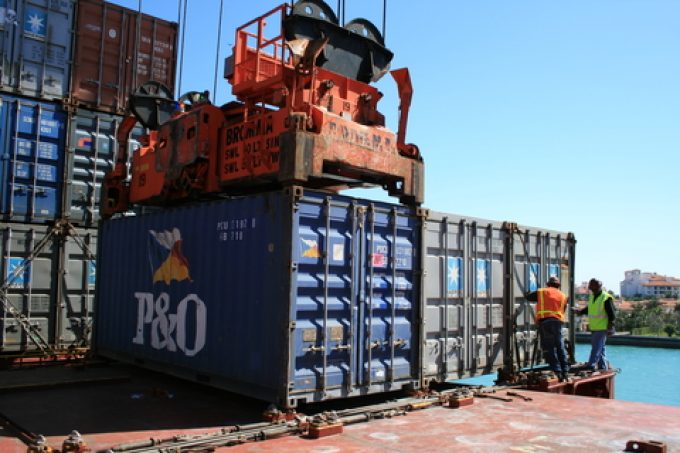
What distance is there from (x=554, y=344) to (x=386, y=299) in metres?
3.32

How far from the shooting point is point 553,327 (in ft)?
30.2

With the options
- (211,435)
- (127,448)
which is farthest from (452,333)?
(127,448)

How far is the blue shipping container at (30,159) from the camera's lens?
425 inches

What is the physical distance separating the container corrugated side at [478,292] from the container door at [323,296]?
4.62ft

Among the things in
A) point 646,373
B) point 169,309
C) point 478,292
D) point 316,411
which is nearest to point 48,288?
point 169,309

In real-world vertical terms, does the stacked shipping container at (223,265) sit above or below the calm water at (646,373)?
above

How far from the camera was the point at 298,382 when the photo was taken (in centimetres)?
644

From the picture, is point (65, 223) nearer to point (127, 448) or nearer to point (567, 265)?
point (127, 448)

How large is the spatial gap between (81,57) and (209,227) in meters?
6.32

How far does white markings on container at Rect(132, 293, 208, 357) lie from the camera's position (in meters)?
7.64

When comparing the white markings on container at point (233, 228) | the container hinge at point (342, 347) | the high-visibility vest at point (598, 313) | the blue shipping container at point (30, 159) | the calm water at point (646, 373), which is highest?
the blue shipping container at point (30, 159)

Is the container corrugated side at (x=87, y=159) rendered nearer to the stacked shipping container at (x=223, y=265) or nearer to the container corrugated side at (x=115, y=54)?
the stacked shipping container at (x=223, y=265)

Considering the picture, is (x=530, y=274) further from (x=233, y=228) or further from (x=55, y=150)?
(x=55, y=150)

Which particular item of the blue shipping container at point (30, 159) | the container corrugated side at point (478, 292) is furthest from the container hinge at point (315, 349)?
the blue shipping container at point (30, 159)
